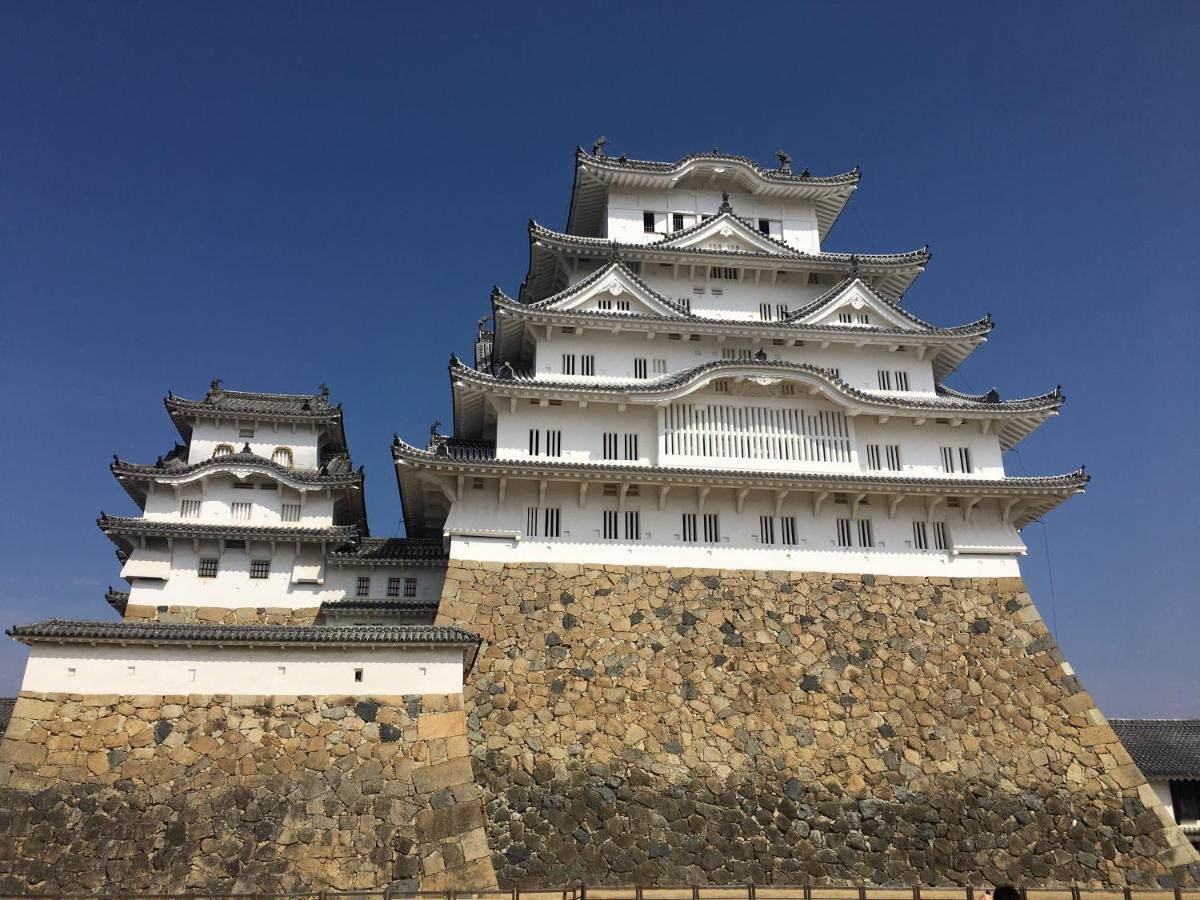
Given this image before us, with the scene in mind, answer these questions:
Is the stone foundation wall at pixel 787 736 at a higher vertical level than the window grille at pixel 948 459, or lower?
lower

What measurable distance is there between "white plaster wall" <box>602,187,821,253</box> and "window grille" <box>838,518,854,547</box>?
9.74 meters

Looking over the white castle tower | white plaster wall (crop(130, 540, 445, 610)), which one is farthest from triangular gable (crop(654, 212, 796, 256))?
white plaster wall (crop(130, 540, 445, 610))

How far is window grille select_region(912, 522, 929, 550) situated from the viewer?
838 inches

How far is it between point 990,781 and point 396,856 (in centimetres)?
1225

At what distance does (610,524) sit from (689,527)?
6.24 ft

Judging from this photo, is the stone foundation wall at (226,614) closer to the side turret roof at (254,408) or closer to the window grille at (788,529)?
the side turret roof at (254,408)

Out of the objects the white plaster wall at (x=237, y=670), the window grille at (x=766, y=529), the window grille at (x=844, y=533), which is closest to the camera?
the white plaster wall at (x=237, y=670)

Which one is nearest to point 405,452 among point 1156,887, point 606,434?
point 606,434

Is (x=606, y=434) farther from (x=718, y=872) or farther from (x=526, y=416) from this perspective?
(x=718, y=872)

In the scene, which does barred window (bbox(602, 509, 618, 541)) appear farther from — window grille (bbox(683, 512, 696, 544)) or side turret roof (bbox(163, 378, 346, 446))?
side turret roof (bbox(163, 378, 346, 446))

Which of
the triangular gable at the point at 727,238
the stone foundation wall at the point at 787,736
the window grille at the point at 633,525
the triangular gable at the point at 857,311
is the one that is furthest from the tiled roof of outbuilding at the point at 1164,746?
the triangular gable at the point at 727,238

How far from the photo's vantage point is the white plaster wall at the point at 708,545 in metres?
20.2

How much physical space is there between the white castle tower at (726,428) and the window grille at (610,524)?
4 cm

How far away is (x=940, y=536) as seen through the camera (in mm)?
21500
